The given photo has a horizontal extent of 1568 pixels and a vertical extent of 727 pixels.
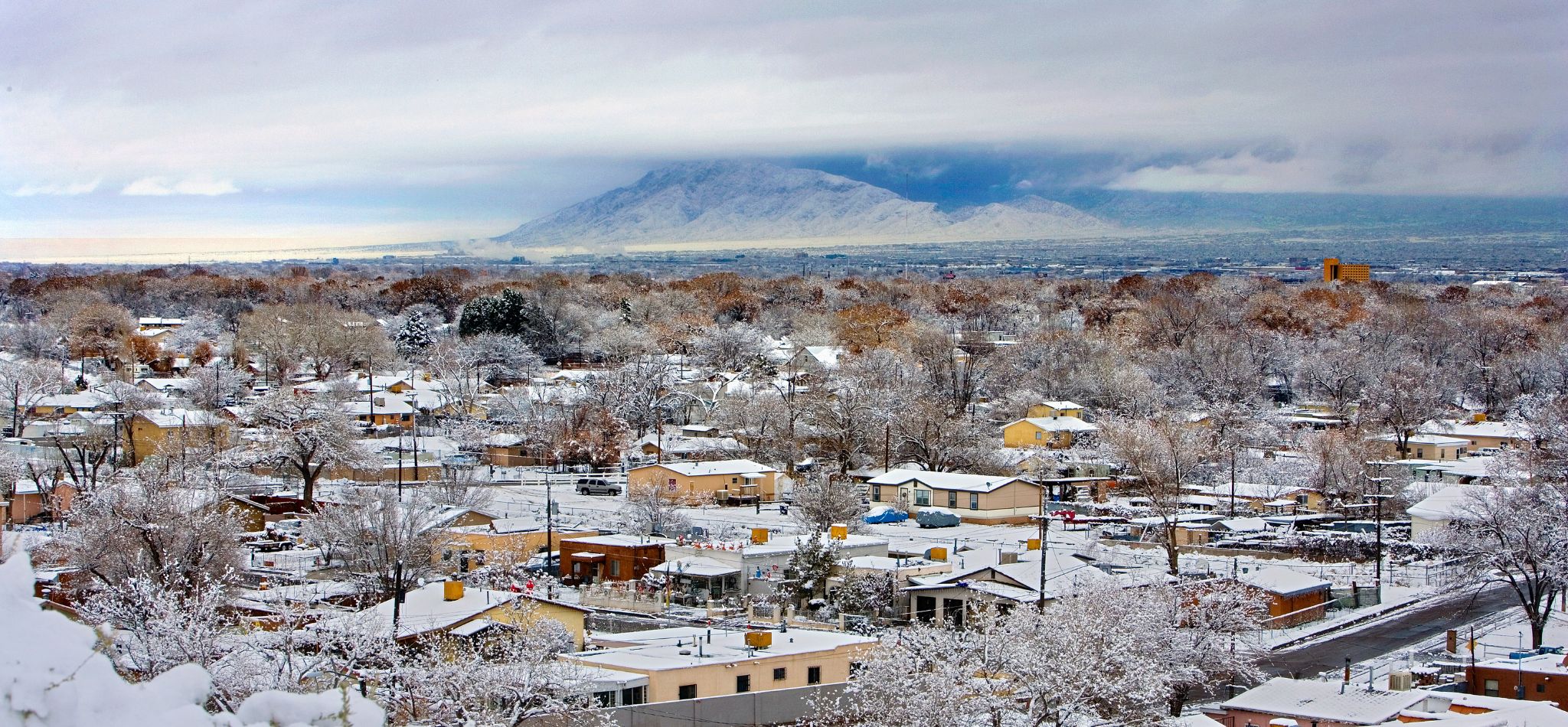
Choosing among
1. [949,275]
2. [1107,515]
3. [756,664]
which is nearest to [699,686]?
[756,664]

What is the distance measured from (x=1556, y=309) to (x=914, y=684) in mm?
90177

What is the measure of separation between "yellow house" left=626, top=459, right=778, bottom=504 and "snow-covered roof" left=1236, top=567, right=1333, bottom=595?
14.1 m

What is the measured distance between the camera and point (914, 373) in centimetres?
6103

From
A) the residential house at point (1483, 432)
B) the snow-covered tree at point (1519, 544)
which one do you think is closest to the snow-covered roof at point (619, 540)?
the snow-covered tree at point (1519, 544)

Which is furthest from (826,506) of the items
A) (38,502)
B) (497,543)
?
(38,502)

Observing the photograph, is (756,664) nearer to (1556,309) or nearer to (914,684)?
(914,684)

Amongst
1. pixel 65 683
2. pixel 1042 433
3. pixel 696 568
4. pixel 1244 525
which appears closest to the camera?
pixel 65 683

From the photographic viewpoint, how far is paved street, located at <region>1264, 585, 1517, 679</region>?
25.3m

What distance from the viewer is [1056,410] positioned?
55.4m

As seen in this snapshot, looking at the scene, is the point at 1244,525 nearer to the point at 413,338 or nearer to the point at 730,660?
the point at 730,660

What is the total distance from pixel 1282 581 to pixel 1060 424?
22885 mm

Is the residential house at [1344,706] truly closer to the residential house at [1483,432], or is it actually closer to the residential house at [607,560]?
the residential house at [607,560]

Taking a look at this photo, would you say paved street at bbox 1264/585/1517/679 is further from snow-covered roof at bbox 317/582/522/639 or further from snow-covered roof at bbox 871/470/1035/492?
snow-covered roof at bbox 871/470/1035/492

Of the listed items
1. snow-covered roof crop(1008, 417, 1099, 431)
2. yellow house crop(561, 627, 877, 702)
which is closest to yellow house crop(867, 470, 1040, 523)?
snow-covered roof crop(1008, 417, 1099, 431)
